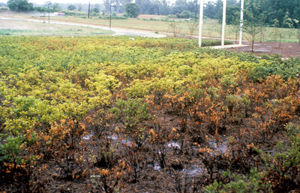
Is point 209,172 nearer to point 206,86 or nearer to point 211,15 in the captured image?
point 206,86

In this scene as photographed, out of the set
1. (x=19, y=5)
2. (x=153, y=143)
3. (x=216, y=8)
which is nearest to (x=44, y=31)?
(x=153, y=143)

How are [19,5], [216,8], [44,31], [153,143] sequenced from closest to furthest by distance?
1. [153,143]
2. [44,31]
3. [19,5]
4. [216,8]

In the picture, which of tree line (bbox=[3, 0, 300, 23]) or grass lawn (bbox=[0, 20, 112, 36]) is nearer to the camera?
grass lawn (bbox=[0, 20, 112, 36])

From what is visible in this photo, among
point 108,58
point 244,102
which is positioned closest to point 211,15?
point 108,58

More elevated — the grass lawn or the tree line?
the tree line

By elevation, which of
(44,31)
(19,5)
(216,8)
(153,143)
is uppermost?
(216,8)

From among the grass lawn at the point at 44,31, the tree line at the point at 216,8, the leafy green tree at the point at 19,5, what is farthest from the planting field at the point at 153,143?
the leafy green tree at the point at 19,5

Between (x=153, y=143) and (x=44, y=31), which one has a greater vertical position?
(x=44, y=31)

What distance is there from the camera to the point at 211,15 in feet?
265

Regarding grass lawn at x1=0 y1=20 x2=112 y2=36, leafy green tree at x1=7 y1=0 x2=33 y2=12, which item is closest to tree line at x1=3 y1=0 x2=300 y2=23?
leafy green tree at x1=7 y1=0 x2=33 y2=12

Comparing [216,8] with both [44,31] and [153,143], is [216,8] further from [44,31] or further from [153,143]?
[153,143]

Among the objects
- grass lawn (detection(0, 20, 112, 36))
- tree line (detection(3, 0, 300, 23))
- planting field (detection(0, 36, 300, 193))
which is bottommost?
planting field (detection(0, 36, 300, 193))

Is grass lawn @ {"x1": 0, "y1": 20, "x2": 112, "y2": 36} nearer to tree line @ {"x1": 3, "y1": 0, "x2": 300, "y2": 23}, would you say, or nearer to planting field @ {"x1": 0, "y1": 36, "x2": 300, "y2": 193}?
tree line @ {"x1": 3, "y1": 0, "x2": 300, "y2": 23}

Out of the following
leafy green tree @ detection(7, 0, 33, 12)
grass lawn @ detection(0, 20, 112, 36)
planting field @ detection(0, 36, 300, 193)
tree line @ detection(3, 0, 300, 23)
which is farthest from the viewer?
leafy green tree @ detection(7, 0, 33, 12)
